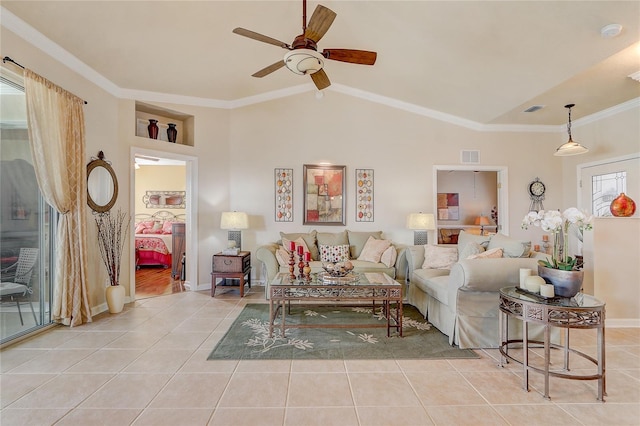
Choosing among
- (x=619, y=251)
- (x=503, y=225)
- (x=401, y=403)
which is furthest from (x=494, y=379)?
(x=503, y=225)

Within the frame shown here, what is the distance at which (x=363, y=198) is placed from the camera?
5.49m

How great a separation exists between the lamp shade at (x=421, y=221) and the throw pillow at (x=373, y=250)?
61cm

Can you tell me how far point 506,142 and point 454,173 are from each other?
238cm

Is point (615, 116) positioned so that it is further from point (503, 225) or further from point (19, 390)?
point (19, 390)

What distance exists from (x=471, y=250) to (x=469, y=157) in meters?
2.65

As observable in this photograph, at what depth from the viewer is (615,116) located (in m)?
4.62

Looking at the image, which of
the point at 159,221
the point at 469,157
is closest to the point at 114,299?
the point at 159,221

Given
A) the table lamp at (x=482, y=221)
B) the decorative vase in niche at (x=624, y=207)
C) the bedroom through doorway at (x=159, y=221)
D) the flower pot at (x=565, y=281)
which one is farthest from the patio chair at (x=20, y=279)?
the table lamp at (x=482, y=221)

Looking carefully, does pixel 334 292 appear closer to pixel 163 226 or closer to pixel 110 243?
pixel 110 243

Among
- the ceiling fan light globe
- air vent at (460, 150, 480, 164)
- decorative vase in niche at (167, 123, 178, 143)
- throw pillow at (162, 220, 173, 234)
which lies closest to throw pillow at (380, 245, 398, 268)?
air vent at (460, 150, 480, 164)

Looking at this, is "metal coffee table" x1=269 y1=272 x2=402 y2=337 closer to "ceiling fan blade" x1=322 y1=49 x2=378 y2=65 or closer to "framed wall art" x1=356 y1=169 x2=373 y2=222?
"ceiling fan blade" x1=322 y1=49 x2=378 y2=65

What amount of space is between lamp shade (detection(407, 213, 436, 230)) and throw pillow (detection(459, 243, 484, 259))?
135 centimetres

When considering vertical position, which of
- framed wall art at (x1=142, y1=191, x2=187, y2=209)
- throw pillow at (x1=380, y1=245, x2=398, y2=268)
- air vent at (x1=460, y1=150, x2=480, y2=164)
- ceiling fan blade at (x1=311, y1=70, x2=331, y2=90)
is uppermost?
ceiling fan blade at (x1=311, y1=70, x2=331, y2=90)

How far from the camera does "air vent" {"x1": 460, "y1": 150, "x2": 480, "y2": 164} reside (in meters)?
5.58
